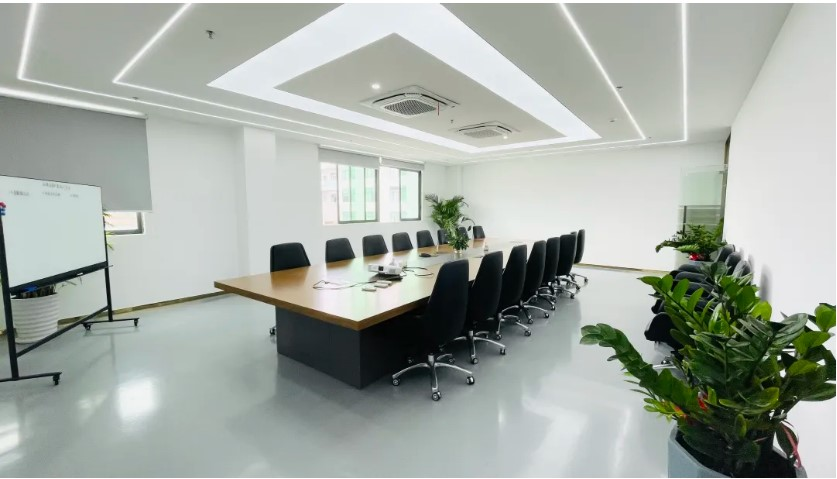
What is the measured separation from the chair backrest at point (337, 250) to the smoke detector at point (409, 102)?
179cm

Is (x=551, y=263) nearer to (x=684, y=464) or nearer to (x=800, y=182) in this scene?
(x=800, y=182)

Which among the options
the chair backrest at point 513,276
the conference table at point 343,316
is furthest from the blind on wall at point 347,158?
the chair backrest at point 513,276

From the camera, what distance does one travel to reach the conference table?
7.91ft

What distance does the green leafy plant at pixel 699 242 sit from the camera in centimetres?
505

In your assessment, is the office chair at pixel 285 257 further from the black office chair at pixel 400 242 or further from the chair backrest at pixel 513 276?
the chair backrest at pixel 513 276

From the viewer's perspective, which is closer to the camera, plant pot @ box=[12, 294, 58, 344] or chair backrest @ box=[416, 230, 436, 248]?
plant pot @ box=[12, 294, 58, 344]

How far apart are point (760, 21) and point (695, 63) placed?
678 millimetres

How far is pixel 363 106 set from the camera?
4391mm

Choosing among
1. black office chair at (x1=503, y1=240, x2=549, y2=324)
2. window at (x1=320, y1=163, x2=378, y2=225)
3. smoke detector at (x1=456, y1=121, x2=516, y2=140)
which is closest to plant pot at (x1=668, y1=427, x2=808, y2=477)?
black office chair at (x1=503, y1=240, x2=549, y2=324)

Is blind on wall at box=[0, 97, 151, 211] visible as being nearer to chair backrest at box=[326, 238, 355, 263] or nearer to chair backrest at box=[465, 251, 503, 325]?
chair backrest at box=[326, 238, 355, 263]

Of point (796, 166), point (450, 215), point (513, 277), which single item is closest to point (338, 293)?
→ point (513, 277)

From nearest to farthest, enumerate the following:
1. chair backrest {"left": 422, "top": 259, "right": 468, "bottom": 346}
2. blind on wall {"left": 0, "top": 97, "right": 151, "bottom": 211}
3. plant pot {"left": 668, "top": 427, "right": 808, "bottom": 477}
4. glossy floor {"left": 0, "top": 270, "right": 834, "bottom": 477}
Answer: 1. plant pot {"left": 668, "top": 427, "right": 808, "bottom": 477}
2. glossy floor {"left": 0, "top": 270, "right": 834, "bottom": 477}
3. chair backrest {"left": 422, "top": 259, "right": 468, "bottom": 346}
4. blind on wall {"left": 0, "top": 97, "right": 151, "bottom": 211}

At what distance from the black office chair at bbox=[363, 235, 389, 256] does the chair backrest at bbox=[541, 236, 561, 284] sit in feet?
7.45

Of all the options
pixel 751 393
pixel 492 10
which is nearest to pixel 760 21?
pixel 492 10
